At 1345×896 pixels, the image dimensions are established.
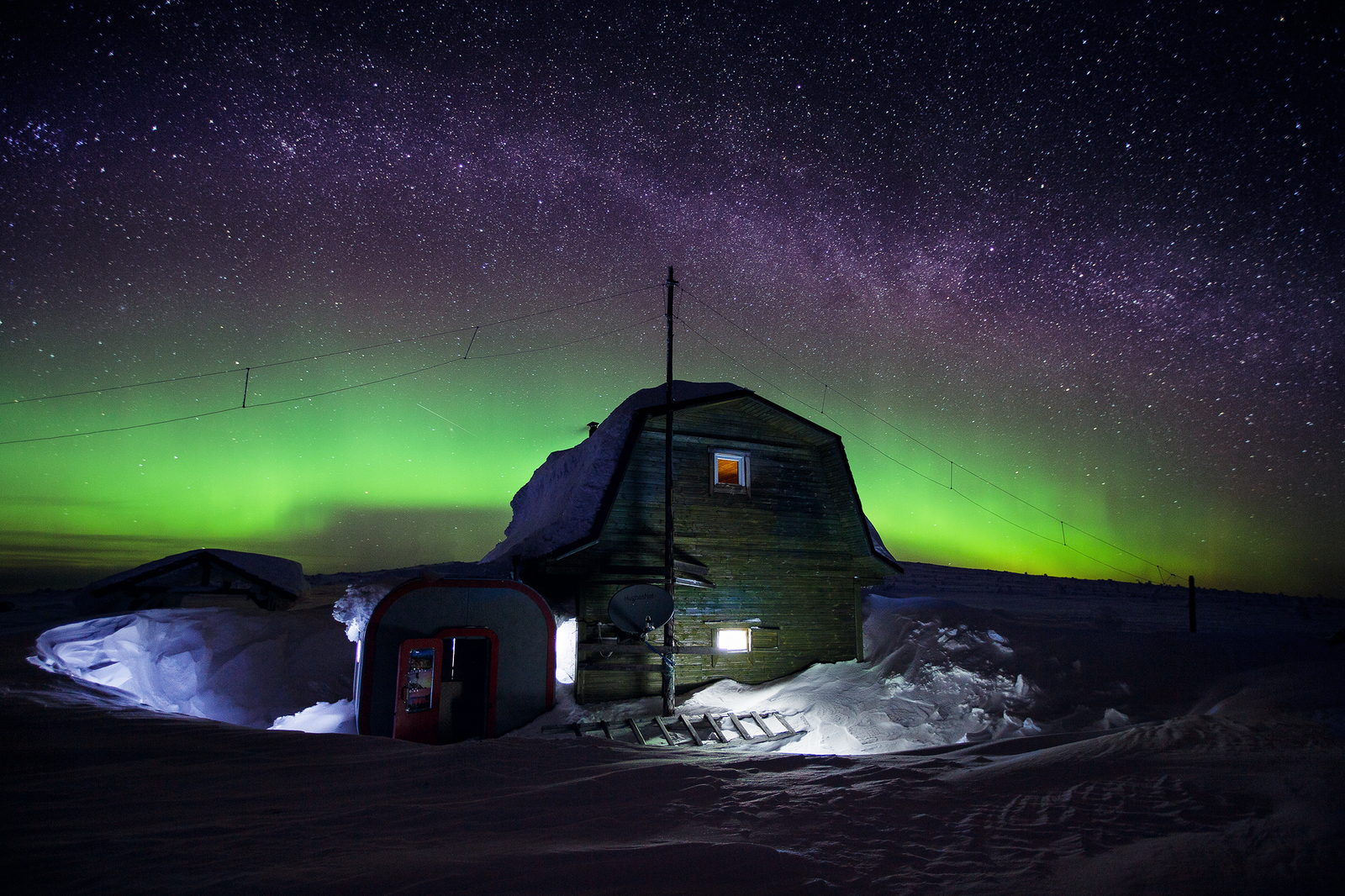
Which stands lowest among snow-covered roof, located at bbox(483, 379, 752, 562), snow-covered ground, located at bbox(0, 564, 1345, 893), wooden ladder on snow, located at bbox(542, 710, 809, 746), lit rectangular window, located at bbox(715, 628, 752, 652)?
wooden ladder on snow, located at bbox(542, 710, 809, 746)

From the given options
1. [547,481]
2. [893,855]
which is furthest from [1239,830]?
[547,481]

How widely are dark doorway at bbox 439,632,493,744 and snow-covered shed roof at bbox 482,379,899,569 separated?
7.92ft

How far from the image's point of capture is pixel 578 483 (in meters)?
15.8

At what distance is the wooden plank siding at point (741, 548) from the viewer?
1466cm

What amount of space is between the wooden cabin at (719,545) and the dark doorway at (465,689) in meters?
2.10

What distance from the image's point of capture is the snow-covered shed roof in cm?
1462

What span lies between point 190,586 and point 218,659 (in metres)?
9.94

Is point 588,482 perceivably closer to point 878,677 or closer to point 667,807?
point 878,677

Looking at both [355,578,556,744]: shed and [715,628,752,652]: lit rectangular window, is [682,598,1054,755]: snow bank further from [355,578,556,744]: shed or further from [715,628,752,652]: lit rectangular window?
[355,578,556,744]: shed

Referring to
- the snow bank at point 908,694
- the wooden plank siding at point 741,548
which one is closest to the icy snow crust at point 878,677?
the snow bank at point 908,694

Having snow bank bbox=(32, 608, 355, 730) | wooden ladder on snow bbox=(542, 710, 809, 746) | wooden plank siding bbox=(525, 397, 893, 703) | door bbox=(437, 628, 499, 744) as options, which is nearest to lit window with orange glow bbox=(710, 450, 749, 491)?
wooden plank siding bbox=(525, 397, 893, 703)

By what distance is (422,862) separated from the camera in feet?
12.2

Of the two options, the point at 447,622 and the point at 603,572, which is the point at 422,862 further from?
the point at 603,572

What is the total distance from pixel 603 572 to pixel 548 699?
306 centimetres
